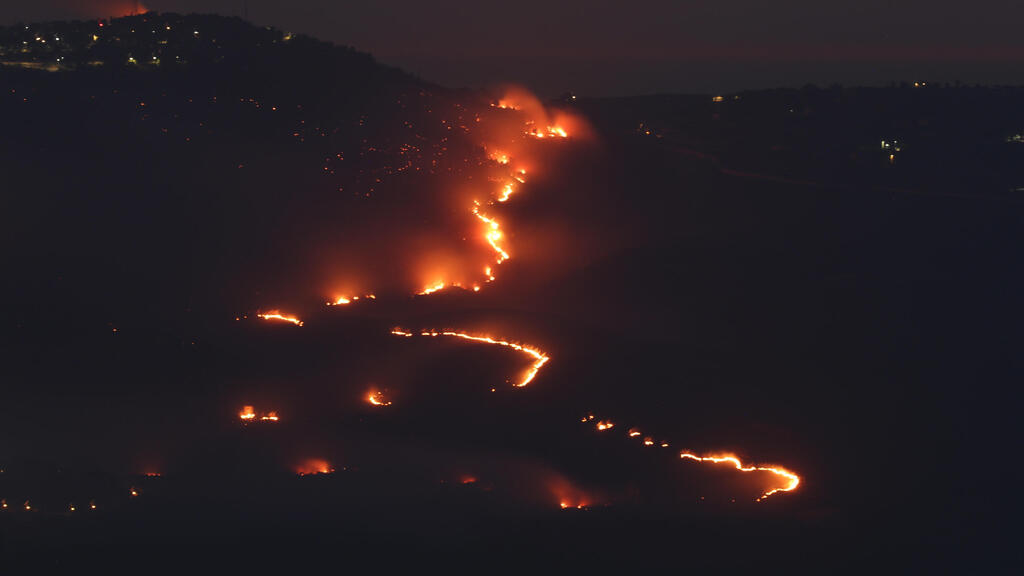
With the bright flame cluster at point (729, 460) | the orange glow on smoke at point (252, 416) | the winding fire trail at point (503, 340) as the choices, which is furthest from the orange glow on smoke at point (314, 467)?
the bright flame cluster at point (729, 460)

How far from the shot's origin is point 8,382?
15930 millimetres

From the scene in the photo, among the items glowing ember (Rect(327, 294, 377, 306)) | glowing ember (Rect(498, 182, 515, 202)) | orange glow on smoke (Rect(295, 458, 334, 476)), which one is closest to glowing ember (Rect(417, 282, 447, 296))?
glowing ember (Rect(327, 294, 377, 306))

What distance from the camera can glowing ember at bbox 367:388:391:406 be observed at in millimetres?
15992

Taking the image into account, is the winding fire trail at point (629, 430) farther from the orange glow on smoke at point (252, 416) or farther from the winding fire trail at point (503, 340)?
the orange glow on smoke at point (252, 416)

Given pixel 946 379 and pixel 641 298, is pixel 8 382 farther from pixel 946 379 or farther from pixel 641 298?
pixel 946 379

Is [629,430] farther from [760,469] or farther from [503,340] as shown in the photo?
[503,340]

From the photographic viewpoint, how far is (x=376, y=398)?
16.2 m

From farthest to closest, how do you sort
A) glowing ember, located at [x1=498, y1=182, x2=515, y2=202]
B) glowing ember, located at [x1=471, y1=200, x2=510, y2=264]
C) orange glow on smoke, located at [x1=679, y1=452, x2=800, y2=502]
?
Result: glowing ember, located at [x1=498, y1=182, x2=515, y2=202] < glowing ember, located at [x1=471, y1=200, x2=510, y2=264] < orange glow on smoke, located at [x1=679, y1=452, x2=800, y2=502]

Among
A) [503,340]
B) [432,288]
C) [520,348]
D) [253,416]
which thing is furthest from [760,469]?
[432,288]

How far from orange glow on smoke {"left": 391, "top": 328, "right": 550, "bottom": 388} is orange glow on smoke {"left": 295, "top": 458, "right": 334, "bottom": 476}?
13.7ft

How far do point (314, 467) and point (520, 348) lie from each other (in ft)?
19.1

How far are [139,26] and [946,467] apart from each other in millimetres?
25873

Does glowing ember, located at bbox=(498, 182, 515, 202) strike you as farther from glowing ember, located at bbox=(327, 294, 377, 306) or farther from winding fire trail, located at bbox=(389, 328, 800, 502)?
winding fire trail, located at bbox=(389, 328, 800, 502)

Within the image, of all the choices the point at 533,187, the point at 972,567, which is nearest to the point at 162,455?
the point at 972,567
